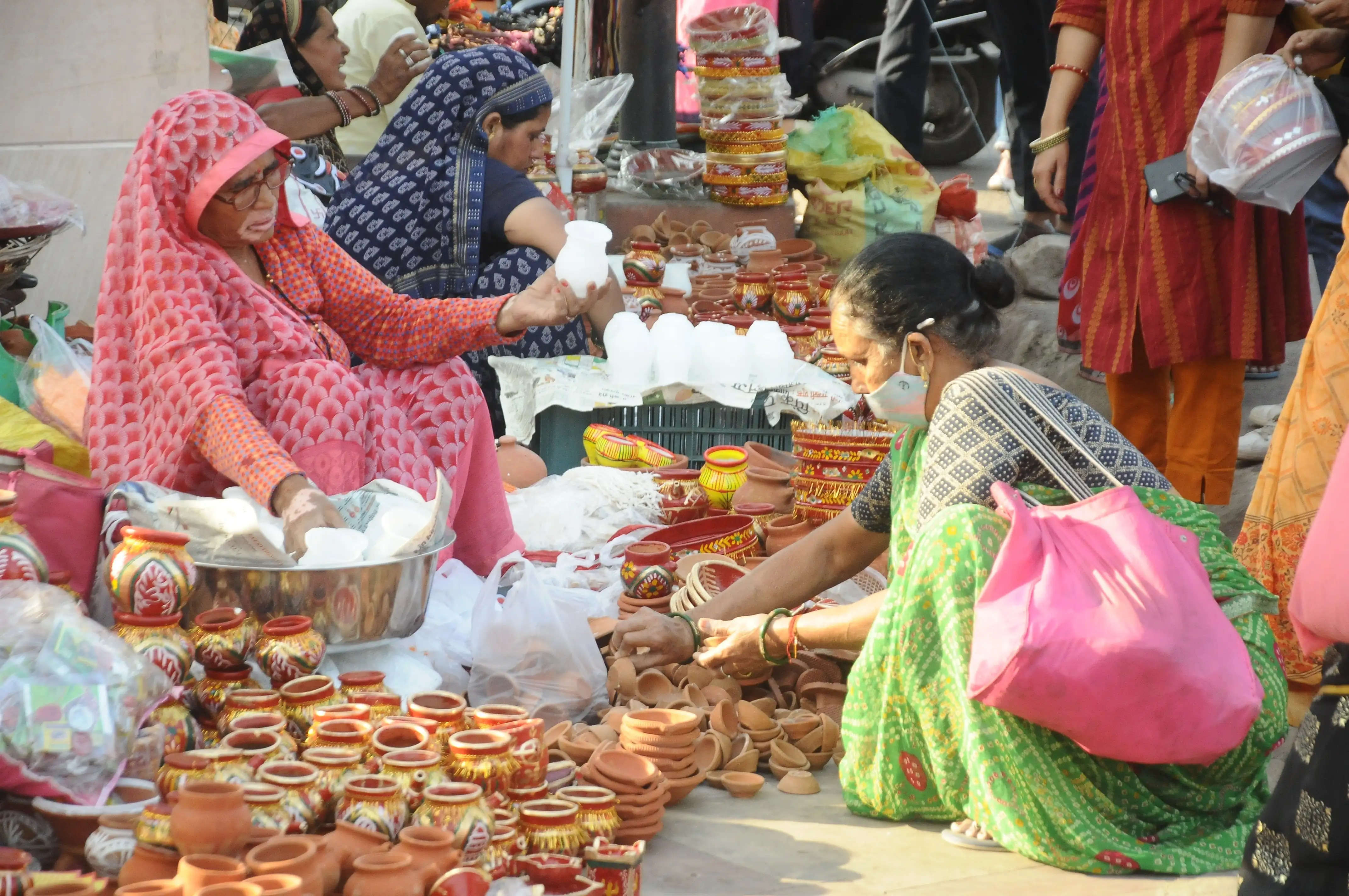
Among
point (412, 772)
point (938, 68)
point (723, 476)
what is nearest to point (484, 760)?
point (412, 772)

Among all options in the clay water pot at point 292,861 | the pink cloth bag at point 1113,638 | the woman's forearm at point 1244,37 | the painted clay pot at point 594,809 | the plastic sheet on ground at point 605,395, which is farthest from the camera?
the plastic sheet on ground at point 605,395

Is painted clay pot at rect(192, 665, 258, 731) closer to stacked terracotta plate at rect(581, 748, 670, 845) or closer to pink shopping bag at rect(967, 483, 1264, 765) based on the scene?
stacked terracotta plate at rect(581, 748, 670, 845)

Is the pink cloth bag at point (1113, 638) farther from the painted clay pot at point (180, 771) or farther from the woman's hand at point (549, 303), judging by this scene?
the woman's hand at point (549, 303)

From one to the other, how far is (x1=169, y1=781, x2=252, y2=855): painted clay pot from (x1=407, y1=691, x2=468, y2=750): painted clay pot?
1.45ft

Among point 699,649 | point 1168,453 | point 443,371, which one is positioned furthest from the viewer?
point 1168,453

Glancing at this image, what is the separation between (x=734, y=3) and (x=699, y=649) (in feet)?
18.0

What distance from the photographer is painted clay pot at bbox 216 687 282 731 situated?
7.42ft

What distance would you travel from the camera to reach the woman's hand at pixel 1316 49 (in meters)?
3.33

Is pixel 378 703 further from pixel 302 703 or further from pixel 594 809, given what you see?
pixel 594 809

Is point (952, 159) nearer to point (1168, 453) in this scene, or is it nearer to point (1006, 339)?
point (1006, 339)

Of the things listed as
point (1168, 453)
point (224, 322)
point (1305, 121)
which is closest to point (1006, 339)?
point (1168, 453)

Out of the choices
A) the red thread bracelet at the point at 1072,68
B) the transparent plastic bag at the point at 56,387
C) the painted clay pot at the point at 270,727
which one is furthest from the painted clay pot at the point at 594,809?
the red thread bracelet at the point at 1072,68

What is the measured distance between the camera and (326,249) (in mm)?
3451

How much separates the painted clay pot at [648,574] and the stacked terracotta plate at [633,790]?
93 centimetres
